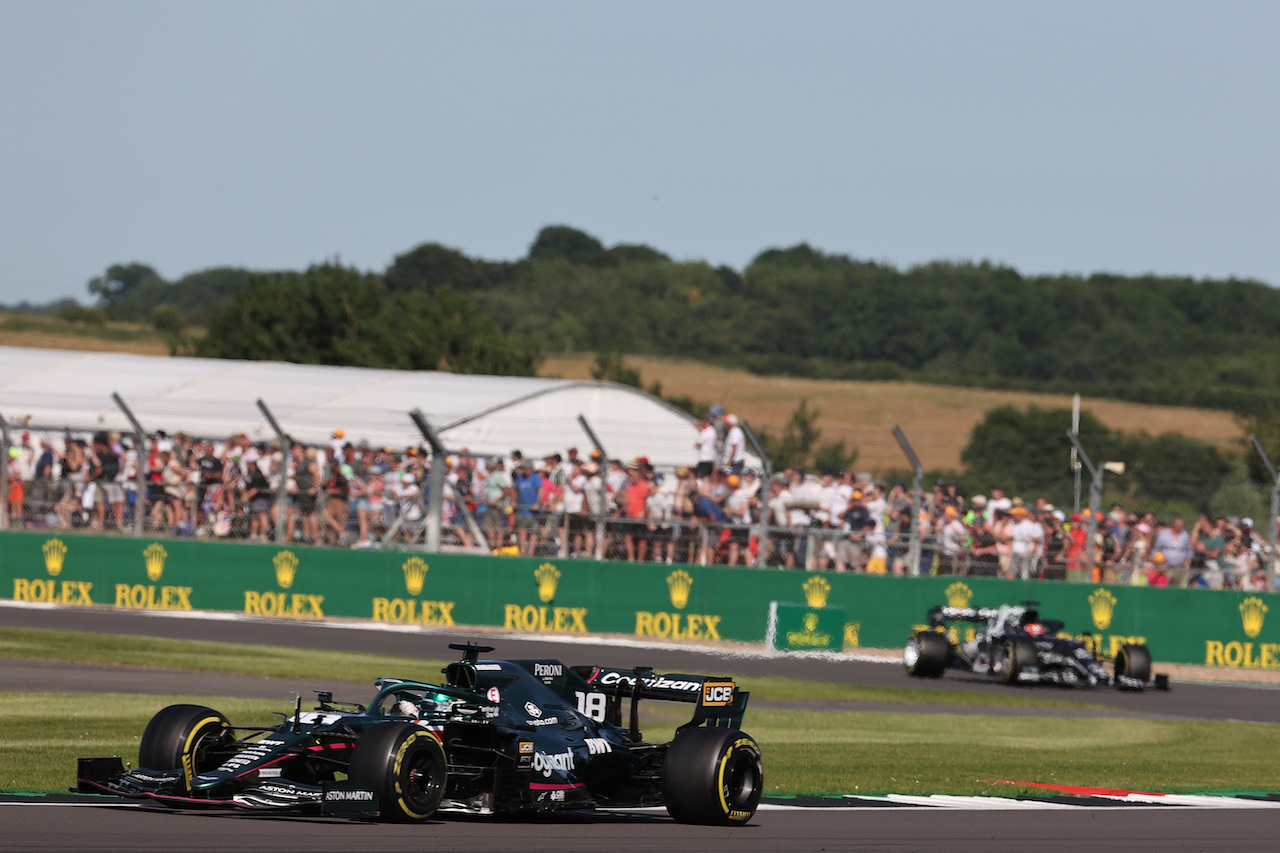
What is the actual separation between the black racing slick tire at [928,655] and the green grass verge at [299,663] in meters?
1.09

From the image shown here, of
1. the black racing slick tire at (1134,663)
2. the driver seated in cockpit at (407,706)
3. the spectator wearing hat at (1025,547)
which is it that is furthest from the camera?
the spectator wearing hat at (1025,547)

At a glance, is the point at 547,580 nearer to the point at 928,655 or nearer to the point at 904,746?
the point at 928,655

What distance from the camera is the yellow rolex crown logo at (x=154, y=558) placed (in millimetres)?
26953

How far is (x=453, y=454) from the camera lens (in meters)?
26.4

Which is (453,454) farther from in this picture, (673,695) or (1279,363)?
(1279,363)

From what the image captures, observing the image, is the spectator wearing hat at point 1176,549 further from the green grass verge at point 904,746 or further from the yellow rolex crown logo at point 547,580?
the yellow rolex crown logo at point 547,580

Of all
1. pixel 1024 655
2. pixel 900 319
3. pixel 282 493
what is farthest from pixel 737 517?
pixel 900 319

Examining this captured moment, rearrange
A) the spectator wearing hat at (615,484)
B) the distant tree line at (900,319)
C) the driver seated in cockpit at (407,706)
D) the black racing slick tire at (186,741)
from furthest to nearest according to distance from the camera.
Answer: the distant tree line at (900,319) → the spectator wearing hat at (615,484) → the driver seated in cockpit at (407,706) → the black racing slick tire at (186,741)

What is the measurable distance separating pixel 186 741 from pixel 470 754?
1.45 meters

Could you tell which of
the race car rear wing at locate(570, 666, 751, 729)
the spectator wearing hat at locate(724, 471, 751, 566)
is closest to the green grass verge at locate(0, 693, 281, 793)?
the race car rear wing at locate(570, 666, 751, 729)

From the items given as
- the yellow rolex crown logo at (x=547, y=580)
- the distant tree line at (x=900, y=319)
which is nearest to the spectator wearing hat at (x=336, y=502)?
the yellow rolex crown logo at (x=547, y=580)

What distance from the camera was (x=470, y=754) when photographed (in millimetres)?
9570

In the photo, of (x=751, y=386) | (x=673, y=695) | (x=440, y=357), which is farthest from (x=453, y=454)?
(x=751, y=386)

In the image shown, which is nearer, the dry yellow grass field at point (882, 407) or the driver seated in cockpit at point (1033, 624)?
the driver seated in cockpit at point (1033, 624)
